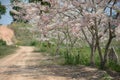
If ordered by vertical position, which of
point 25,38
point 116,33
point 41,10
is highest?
point 41,10

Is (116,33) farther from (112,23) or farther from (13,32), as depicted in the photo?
(13,32)

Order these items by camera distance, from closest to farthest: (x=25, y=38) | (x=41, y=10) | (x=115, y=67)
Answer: (x=41, y=10) → (x=115, y=67) → (x=25, y=38)

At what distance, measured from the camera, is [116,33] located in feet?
66.8

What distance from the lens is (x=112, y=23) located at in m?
19.3

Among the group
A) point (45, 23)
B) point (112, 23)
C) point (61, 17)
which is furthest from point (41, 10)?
point (112, 23)

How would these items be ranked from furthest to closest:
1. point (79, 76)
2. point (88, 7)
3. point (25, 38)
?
point (25, 38) → point (88, 7) → point (79, 76)

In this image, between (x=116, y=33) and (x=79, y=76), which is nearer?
(x=79, y=76)

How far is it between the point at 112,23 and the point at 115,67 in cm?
494

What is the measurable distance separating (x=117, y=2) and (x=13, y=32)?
93588 mm

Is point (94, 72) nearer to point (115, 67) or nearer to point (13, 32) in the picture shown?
point (115, 67)

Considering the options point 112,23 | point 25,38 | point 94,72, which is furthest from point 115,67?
point 25,38

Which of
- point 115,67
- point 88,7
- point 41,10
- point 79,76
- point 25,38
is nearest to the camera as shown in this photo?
point 79,76

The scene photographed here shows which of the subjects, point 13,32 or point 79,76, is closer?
point 79,76

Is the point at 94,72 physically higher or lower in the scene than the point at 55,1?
lower
